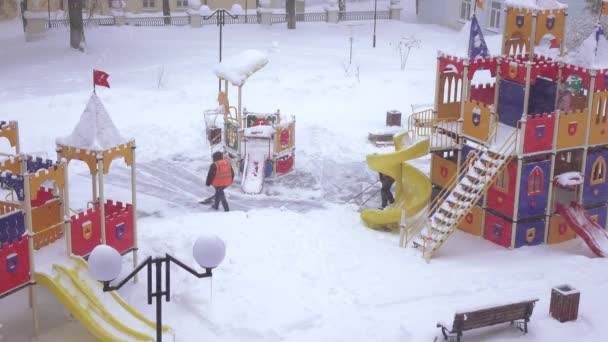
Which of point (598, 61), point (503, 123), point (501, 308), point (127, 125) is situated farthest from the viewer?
point (127, 125)

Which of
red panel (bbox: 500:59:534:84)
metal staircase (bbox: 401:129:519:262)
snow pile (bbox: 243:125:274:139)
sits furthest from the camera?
snow pile (bbox: 243:125:274:139)

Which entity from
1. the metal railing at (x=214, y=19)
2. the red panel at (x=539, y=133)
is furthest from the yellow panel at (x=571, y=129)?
the metal railing at (x=214, y=19)

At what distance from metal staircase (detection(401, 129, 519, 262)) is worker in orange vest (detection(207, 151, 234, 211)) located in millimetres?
4613

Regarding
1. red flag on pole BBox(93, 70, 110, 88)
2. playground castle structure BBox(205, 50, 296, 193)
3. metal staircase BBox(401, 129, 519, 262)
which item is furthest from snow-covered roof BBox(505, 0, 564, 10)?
red flag on pole BBox(93, 70, 110, 88)

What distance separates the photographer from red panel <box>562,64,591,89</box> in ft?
65.6

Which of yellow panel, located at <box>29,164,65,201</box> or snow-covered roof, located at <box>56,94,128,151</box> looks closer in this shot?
yellow panel, located at <box>29,164,65,201</box>

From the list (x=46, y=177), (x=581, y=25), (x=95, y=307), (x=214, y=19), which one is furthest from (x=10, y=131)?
(x=214, y=19)

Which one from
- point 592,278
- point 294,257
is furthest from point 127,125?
point 592,278

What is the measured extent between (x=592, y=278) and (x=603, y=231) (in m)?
2.32

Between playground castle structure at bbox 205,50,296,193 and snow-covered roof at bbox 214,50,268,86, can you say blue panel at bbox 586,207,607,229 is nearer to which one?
playground castle structure at bbox 205,50,296,193

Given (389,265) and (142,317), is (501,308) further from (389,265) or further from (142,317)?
(142,317)

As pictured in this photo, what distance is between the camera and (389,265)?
18.6 m

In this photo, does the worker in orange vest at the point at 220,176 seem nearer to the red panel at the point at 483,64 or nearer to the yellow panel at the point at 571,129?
the red panel at the point at 483,64

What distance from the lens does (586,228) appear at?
19.9 meters
